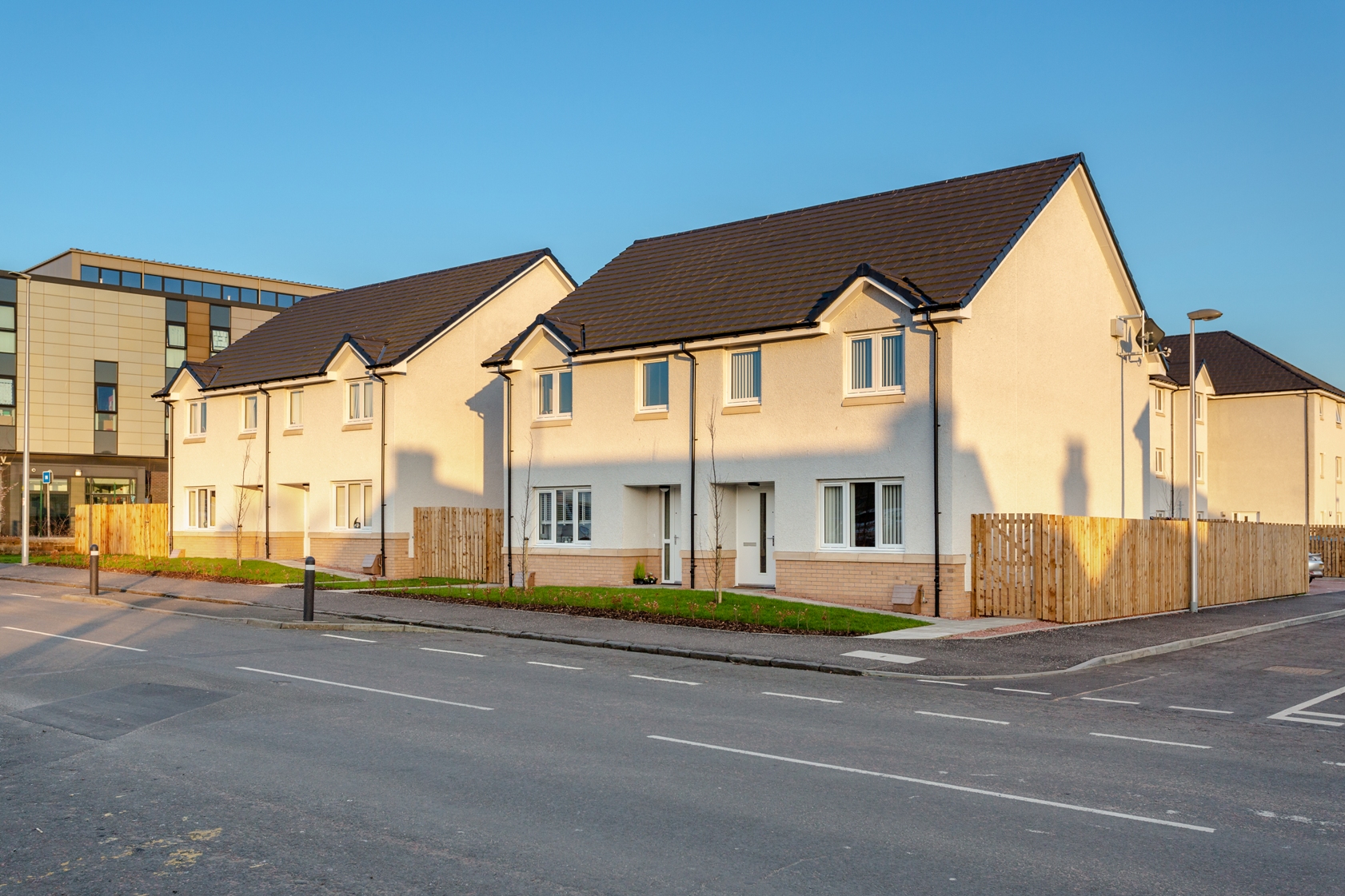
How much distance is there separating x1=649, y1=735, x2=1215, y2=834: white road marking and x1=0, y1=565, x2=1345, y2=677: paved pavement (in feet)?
20.1

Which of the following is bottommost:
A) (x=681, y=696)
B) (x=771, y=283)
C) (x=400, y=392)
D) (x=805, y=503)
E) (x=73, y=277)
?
(x=681, y=696)

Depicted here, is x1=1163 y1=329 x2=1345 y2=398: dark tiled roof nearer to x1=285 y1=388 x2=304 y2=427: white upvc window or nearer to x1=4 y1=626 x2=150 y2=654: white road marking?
x1=285 y1=388 x2=304 y2=427: white upvc window

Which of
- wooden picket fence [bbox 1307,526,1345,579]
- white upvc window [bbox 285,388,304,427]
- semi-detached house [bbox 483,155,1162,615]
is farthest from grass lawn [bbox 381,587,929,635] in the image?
wooden picket fence [bbox 1307,526,1345,579]

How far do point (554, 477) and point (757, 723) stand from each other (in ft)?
62.4

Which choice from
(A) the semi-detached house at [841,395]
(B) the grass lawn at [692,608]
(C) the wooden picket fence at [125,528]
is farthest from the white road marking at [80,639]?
(C) the wooden picket fence at [125,528]

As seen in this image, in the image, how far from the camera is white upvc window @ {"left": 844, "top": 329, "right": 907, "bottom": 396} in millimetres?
23969

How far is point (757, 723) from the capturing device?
37.4ft

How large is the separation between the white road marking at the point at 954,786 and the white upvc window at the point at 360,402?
87.1 feet

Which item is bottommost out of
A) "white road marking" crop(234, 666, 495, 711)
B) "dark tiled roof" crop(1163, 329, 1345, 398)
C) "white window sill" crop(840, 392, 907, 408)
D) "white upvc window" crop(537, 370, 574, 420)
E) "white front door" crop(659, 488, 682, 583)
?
"white road marking" crop(234, 666, 495, 711)

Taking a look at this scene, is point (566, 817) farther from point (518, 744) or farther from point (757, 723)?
point (757, 723)

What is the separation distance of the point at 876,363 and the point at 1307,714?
12.7 m

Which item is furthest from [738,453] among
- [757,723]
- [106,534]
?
[106,534]

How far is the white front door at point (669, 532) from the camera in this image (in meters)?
28.2

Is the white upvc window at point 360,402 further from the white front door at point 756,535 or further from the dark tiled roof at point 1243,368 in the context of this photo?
the dark tiled roof at point 1243,368
